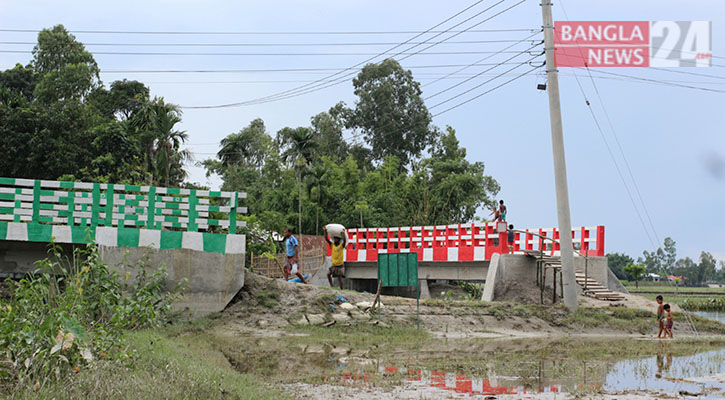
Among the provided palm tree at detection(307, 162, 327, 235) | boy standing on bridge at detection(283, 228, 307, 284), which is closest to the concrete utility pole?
boy standing on bridge at detection(283, 228, 307, 284)

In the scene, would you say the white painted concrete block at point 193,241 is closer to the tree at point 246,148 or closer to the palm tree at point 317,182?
the palm tree at point 317,182

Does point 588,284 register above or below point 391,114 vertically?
below

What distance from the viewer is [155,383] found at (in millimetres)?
7422

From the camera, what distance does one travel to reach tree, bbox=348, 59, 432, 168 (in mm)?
58375

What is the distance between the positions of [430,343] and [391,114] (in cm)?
4420

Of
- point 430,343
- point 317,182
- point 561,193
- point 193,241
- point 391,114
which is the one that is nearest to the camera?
point 430,343

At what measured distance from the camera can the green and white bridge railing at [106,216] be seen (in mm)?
16766

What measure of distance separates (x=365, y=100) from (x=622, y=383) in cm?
5066

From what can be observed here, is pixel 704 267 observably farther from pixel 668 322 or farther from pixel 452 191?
pixel 668 322

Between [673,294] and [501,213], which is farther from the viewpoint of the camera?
[673,294]

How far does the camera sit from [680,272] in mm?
107625

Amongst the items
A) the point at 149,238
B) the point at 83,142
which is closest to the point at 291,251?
the point at 149,238

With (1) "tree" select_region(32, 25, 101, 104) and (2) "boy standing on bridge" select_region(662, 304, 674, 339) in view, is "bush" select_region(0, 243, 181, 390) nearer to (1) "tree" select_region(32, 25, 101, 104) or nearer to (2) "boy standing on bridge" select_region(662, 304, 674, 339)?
(2) "boy standing on bridge" select_region(662, 304, 674, 339)

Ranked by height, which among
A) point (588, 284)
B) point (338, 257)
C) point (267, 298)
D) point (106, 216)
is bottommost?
point (267, 298)
